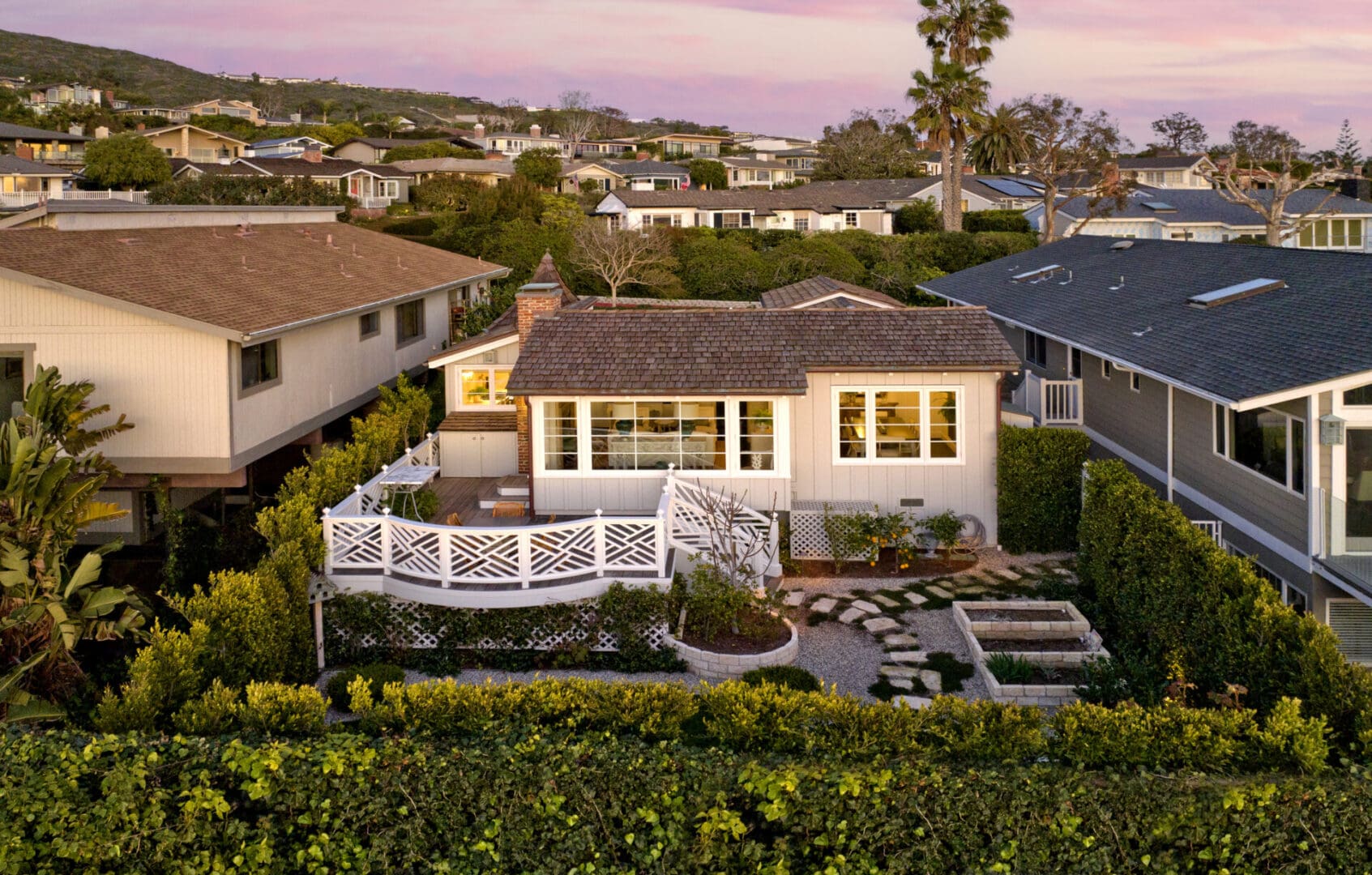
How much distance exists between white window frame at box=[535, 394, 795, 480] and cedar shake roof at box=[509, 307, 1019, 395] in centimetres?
37

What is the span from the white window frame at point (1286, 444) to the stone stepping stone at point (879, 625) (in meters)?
4.92

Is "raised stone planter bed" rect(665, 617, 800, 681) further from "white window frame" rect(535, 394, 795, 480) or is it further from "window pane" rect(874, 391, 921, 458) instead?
"window pane" rect(874, 391, 921, 458)

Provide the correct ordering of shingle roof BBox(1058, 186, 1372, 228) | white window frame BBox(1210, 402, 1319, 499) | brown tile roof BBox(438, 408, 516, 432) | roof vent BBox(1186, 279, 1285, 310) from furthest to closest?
shingle roof BBox(1058, 186, 1372, 228) < brown tile roof BBox(438, 408, 516, 432) < roof vent BBox(1186, 279, 1285, 310) < white window frame BBox(1210, 402, 1319, 499)

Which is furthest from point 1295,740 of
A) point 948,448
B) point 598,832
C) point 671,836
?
point 948,448

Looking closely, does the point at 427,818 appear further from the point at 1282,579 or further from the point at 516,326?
the point at 516,326

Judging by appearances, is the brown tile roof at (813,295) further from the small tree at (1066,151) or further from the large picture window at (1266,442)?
the small tree at (1066,151)

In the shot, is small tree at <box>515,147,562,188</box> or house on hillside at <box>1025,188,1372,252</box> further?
small tree at <box>515,147,562,188</box>

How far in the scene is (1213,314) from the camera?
56.3 feet

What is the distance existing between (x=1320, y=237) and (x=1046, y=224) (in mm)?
12346

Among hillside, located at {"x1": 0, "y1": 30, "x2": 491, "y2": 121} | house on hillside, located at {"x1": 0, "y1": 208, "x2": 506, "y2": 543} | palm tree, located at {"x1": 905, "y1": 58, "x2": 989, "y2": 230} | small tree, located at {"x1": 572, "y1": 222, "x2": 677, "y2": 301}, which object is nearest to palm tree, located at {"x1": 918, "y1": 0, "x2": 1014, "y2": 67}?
palm tree, located at {"x1": 905, "y1": 58, "x2": 989, "y2": 230}

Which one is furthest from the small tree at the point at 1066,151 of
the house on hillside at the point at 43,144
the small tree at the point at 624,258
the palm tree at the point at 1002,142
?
the house on hillside at the point at 43,144

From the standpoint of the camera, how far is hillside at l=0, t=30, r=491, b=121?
16662 cm

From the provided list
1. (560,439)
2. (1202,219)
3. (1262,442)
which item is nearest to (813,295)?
(560,439)

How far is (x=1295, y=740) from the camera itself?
308 inches
